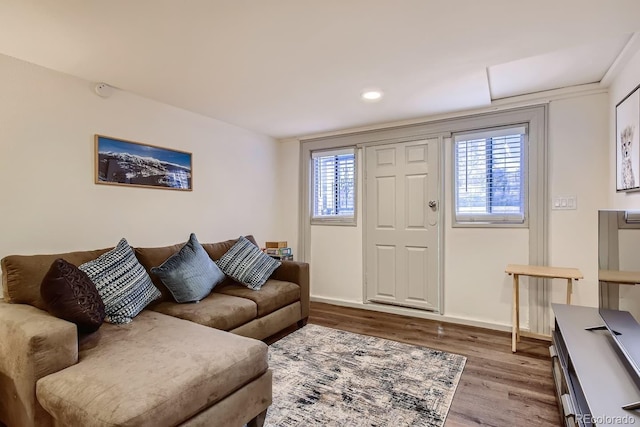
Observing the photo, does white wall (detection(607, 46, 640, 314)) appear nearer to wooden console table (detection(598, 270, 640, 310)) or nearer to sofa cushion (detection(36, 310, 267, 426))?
wooden console table (detection(598, 270, 640, 310))

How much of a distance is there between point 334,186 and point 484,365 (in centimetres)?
250

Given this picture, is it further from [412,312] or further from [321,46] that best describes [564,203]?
[321,46]

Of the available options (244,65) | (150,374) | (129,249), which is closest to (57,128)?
(129,249)

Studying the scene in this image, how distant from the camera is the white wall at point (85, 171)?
6.92 ft

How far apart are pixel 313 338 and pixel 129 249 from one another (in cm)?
166

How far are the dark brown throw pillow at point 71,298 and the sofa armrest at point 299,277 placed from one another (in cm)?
168

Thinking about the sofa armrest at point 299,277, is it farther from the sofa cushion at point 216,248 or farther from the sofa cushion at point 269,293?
the sofa cushion at point 216,248

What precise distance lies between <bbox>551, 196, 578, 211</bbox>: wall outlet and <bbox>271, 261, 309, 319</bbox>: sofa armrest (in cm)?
234

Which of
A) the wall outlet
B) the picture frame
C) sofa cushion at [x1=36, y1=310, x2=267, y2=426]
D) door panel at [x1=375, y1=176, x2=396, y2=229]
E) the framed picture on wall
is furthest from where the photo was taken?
door panel at [x1=375, y1=176, x2=396, y2=229]

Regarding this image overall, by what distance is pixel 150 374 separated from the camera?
1.35 metres

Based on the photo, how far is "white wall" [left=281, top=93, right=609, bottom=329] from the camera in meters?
2.72

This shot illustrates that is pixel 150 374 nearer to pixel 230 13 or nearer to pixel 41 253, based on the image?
pixel 41 253

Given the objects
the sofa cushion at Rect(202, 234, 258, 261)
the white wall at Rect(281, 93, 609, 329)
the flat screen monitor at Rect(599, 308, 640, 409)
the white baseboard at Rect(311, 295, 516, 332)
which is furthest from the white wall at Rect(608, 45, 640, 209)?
the sofa cushion at Rect(202, 234, 258, 261)

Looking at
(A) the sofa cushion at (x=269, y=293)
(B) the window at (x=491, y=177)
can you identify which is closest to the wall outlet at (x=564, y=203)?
(B) the window at (x=491, y=177)
